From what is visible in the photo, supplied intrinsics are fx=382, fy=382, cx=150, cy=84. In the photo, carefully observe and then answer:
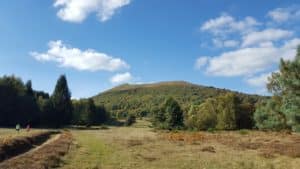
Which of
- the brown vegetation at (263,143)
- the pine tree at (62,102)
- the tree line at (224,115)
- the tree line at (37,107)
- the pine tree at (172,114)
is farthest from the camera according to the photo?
the pine tree at (62,102)

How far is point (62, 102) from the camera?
4269 inches

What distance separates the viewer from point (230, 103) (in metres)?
96.4

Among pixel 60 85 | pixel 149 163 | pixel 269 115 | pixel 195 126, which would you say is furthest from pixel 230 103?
pixel 149 163

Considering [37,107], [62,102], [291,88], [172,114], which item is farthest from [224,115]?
[291,88]

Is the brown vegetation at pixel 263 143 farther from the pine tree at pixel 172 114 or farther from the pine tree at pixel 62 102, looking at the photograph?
the pine tree at pixel 62 102

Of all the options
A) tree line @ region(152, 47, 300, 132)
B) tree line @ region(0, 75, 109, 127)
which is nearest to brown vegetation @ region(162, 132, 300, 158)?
tree line @ region(152, 47, 300, 132)

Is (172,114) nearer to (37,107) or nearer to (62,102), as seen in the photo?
(62,102)

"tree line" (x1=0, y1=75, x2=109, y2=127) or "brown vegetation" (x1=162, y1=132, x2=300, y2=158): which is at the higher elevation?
"tree line" (x1=0, y1=75, x2=109, y2=127)

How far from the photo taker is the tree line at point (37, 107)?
9562 centimetres

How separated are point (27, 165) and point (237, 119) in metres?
81.9

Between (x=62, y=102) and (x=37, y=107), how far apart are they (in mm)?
8339

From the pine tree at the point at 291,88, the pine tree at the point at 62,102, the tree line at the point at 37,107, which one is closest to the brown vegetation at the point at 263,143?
the pine tree at the point at 291,88

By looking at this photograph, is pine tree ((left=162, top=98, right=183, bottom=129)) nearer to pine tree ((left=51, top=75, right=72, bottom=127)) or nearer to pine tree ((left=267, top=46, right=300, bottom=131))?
pine tree ((left=51, top=75, right=72, bottom=127))

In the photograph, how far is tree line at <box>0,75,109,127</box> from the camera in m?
95.6
